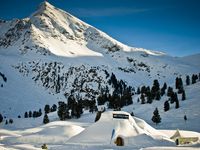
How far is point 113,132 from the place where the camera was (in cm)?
5588

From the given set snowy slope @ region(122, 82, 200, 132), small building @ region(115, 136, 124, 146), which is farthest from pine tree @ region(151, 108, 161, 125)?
small building @ region(115, 136, 124, 146)

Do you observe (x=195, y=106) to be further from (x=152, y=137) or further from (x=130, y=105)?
(x=152, y=137)

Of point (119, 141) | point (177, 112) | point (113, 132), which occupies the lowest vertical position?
point (119, 141)

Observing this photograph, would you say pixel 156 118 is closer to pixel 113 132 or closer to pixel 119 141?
pixel 113 132

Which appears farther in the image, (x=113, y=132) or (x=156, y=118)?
(x=156, y=118)

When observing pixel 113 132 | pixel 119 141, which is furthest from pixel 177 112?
pixel 119 141

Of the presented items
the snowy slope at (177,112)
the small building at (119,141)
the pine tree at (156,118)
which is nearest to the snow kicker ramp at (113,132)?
the small building at (119,141)

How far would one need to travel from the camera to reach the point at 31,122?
13425 cm

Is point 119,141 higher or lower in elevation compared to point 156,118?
lower

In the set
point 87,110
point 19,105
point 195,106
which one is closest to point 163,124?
point 195,106

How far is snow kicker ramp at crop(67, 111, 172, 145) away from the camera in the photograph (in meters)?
55.2

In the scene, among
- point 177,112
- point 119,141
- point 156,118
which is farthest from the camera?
point 177,112

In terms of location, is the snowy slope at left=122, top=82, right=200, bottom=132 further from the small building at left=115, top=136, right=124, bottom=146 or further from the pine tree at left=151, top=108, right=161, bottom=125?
the small building at left=115, top=136, right=124, bottom=146

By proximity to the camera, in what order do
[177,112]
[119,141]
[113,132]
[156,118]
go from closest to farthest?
[119,141] < [113,132] < [156,118] < [177,112]
